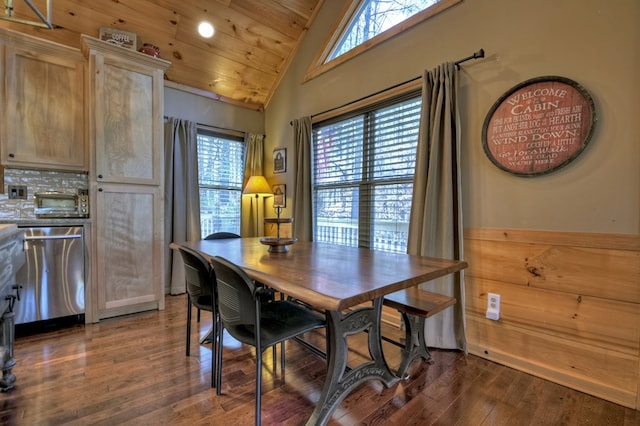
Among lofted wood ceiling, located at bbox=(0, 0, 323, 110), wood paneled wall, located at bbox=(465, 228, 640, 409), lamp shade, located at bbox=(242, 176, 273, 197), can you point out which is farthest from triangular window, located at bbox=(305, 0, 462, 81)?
wood paneled wall, located at bbox=(465, 228, 640, 409)

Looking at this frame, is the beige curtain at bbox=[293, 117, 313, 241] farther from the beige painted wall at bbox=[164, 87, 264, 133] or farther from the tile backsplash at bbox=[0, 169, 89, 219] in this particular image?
the tile backsplash at bbox=[0, 169, 89, 219]

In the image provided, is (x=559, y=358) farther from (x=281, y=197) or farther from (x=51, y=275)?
(x=51, y=275)

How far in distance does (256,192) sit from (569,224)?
9.81 feet

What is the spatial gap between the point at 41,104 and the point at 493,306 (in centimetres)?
387

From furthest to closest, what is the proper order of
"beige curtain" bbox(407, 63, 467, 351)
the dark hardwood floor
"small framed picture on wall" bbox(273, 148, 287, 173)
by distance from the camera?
"small framed picture on wall" bbox(273, 148, 287, 173)
"beige curtain" bbox(407, 63, 467, 351)
the dark hardwood floor

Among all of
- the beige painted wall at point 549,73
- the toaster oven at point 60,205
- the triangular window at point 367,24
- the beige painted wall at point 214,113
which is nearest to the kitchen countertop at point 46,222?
the toaster oven at point 60,205

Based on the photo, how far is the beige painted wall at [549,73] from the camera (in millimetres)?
1545

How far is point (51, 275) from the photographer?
2.34 m

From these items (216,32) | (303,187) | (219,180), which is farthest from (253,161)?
(216,32)

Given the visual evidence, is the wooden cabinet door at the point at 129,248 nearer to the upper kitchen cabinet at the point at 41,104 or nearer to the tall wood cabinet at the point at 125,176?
the tall wood cabinet at the point at 125,176

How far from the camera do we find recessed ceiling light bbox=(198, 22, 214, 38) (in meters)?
3.06

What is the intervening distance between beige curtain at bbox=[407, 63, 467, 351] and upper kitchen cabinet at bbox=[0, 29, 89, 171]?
9.63 feet

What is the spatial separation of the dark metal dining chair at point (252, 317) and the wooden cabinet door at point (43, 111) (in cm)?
217

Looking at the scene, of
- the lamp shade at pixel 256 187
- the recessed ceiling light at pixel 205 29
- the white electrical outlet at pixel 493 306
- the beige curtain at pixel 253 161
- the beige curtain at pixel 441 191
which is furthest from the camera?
the beige curtain at pixel 253 161
